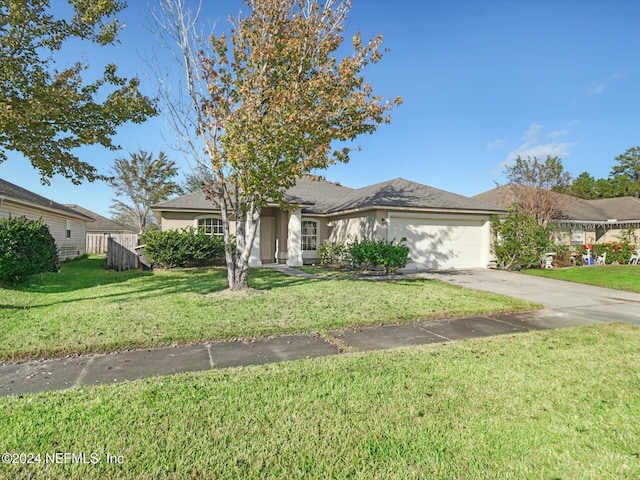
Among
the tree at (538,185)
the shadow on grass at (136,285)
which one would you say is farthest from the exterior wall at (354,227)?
the tree at (538,185)

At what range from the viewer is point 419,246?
1535cm

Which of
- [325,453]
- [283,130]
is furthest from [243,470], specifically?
[283,130]

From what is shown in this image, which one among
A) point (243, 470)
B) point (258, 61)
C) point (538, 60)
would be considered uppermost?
point (538, 60)

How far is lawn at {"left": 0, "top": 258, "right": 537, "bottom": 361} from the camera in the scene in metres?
4.95


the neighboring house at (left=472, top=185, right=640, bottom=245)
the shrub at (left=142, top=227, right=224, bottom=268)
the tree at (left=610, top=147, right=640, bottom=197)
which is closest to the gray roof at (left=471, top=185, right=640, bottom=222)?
the neighboring house at (left=472, top=185, right=640, bottom=245)

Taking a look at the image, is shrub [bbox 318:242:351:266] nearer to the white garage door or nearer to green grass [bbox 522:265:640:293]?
the white garage door

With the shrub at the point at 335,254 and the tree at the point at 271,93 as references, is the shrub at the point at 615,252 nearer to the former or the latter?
the shrub at the point at 335,254

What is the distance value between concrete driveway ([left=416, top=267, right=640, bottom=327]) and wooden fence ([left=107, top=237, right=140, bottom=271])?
11907 millimetres

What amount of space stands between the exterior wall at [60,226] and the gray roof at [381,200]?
5.26 meters

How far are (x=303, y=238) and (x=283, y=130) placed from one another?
10.3 metres

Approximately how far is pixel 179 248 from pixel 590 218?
2385 centimetres

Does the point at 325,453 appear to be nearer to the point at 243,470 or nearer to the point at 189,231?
the point at 243,470

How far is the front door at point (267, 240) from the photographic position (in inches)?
691

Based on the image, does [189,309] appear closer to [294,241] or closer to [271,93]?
[271,93]
